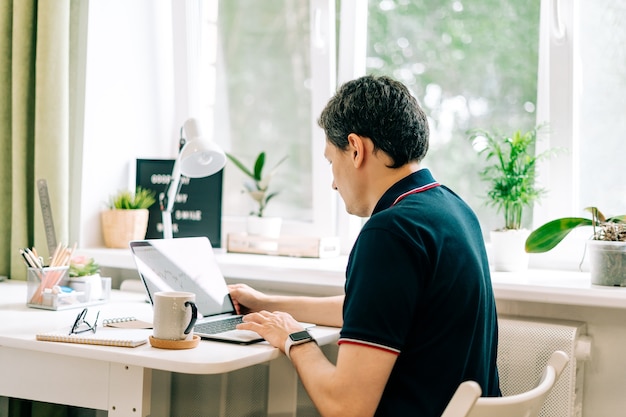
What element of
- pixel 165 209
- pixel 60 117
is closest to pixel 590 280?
pixel 165 209

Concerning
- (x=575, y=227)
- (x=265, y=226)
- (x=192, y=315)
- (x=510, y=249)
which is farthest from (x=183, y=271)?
(x=575, y=227)

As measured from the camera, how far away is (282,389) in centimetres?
190

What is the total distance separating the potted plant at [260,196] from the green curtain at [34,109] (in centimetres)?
56

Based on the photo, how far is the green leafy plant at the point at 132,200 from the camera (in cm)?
256

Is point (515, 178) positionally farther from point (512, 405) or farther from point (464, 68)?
point (512, 405)

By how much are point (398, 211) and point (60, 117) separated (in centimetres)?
145

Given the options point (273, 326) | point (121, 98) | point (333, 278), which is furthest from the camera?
point (121, 98)

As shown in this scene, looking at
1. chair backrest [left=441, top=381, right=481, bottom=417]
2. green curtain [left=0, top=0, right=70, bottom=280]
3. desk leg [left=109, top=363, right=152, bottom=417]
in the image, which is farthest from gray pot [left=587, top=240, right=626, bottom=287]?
green curtain [left=0, top=0, right=70, bottom=280]

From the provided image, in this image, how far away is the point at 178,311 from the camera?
149cm

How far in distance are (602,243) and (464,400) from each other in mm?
893

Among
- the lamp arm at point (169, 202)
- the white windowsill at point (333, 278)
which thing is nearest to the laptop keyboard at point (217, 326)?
the white windowsill at point (333, 278)

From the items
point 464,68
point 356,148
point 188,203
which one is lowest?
point 188,203

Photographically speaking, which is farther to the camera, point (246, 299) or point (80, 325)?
point (246, 299)

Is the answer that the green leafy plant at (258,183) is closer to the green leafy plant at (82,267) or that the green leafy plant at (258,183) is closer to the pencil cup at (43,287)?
the green leafy plant at (82,267)
